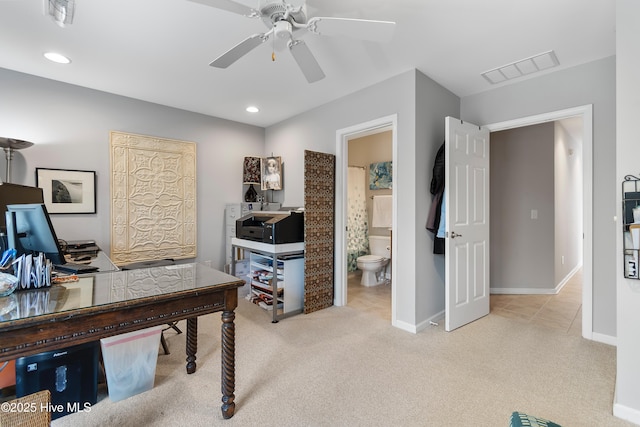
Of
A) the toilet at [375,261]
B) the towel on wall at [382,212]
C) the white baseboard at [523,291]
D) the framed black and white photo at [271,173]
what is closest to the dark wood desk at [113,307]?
the framed black and white photo at [271,173]

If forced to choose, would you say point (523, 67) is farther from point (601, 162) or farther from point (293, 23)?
point (293, 23)

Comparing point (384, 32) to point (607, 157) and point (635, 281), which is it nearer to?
point (635, 281)

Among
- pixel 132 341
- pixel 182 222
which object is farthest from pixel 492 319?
pixel 182 222

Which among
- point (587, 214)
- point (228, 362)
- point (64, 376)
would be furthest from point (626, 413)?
point (64, 376)

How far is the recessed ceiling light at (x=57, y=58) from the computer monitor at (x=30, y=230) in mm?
1701

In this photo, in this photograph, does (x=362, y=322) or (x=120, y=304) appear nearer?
(x=120, y=304)

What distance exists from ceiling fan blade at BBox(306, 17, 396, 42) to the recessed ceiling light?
236 cm

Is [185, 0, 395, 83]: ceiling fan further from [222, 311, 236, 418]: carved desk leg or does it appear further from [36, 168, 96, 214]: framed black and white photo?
[36, 168, 96, 214]: framed black and white photo

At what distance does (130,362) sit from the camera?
1892mm

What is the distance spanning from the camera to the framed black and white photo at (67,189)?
3104 mm

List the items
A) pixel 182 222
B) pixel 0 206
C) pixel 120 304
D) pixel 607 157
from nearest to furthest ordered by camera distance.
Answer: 1. pixel 120 304
2. pixel 0 206
3. pixel 607 157
4. pixel 182 222

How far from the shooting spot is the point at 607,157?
2582 millimetres

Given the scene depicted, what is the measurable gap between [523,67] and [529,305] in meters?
2.61

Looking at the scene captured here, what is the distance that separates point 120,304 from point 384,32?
1.83 metres
